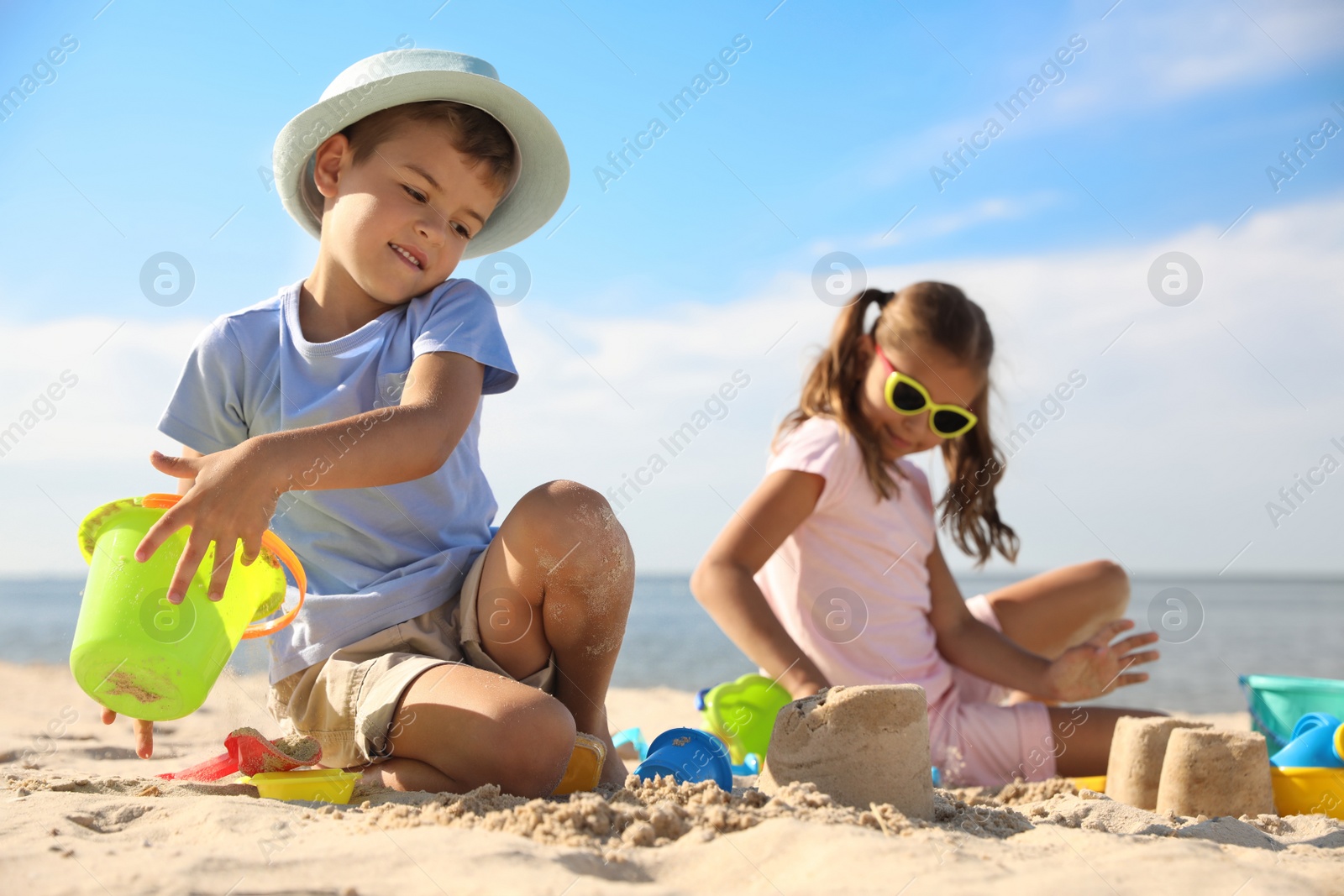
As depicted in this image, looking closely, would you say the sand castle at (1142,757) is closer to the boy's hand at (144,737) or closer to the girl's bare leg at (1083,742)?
the girl's bare leg at (1083,742)

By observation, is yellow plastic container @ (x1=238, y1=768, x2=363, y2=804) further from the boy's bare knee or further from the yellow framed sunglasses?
the yellow framed sunglasses

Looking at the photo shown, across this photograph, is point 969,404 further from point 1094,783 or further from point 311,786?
point 311,786

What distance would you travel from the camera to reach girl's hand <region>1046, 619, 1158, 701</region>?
9.74 feet

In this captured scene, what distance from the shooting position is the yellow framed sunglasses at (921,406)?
136 inches

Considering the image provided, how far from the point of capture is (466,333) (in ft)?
7.55

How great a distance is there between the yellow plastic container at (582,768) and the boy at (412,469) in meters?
0.11

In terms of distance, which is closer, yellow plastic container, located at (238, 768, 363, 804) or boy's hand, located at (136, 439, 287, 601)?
boy's hand, located at (136, 439, 287, 601)

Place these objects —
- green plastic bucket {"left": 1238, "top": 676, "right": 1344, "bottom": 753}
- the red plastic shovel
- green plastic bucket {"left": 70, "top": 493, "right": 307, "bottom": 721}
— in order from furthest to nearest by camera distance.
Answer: green plastic bucket {"left": 1238, "top": 676, "right": 1344, "bottom": 753}, the red plastic shovel, green plastic bucket {"left": 70, "top": 493, "right": 307, "bottom": 721}

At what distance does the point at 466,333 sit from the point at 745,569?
1228mm

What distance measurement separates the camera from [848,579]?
11.1ft

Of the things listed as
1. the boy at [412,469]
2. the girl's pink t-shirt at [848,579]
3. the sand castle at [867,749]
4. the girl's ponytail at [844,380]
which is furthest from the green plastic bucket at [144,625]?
the girl's ponytail at [844,380]

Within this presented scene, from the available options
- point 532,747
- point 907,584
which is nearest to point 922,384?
point 907,584

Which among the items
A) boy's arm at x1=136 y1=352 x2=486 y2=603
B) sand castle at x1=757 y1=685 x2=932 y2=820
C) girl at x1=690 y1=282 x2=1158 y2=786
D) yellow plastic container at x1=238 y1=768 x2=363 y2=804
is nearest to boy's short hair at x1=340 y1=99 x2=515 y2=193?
boy's arm at x1=136 y1=352 x2=486 y2=603

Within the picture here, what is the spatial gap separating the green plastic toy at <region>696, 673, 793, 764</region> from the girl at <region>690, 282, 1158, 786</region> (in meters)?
0.08
